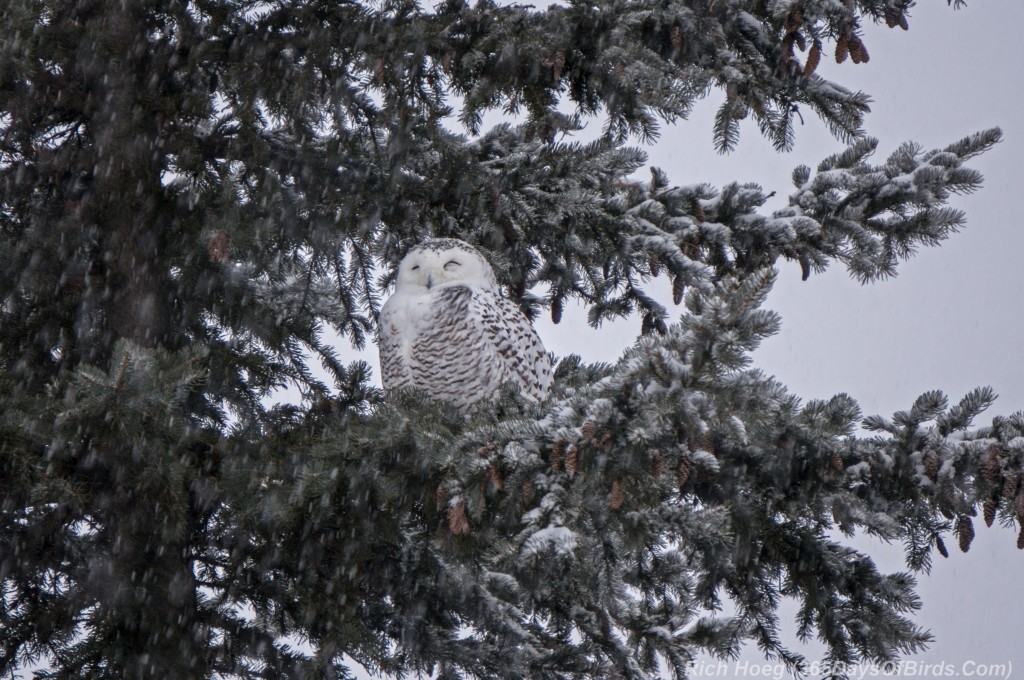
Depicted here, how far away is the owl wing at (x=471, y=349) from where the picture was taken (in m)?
4.99

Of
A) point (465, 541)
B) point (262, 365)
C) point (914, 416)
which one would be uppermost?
point (262, 365)

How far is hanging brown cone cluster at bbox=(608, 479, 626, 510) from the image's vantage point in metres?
2.73

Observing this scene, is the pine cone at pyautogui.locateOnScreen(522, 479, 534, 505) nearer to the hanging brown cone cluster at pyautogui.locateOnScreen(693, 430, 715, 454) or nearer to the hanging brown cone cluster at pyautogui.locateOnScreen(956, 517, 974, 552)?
the hanging brown cone cluster at pyautogui.locateOnScreen(693, 430, 715, 454)

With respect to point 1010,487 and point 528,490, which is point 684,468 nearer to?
point 528,490

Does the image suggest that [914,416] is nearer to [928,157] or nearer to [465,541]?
[465,541]

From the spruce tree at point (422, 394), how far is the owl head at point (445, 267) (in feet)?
0.69

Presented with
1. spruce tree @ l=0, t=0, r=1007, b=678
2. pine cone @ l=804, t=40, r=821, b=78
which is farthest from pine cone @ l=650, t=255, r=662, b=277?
pine cone @ l=804, t=40, r=821, b=78

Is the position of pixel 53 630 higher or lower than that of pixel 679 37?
lower

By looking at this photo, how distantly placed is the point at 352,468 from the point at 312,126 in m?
2.28

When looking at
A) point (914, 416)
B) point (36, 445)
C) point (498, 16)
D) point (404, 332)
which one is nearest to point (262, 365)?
point (404, 332)

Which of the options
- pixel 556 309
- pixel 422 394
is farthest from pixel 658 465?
pixel 556 309

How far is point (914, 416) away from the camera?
3.02 meters

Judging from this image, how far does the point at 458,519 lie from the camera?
3.00m

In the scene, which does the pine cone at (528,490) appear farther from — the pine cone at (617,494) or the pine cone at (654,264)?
the pine cone at (654,264)
